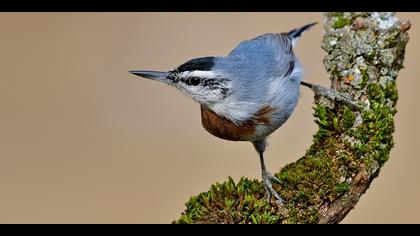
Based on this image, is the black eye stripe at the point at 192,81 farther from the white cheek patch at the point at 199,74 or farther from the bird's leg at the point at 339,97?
the bird's leg at the point at 339,97

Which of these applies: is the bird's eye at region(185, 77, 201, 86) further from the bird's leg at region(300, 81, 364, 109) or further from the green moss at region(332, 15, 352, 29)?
the green moss at region(332, 15, 352, 29)

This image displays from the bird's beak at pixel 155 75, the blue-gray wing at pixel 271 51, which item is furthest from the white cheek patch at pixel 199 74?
the blue-gray wing at pixel 271 51

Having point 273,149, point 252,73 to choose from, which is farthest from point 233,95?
point 273,149

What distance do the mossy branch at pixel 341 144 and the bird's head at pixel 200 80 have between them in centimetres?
71

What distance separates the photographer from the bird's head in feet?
12.8

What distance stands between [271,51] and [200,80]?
930 millimetres

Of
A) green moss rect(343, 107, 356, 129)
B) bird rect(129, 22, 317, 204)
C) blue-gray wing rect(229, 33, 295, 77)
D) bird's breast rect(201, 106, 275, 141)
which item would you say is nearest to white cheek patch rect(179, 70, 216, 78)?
bird rect(129, 22, 317, 204)

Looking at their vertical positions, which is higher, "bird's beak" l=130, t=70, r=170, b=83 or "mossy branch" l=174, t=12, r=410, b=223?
"bird's beak" l=130, t=70, r=170, b=83

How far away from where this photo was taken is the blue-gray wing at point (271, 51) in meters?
4.43

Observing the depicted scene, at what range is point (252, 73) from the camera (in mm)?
4164

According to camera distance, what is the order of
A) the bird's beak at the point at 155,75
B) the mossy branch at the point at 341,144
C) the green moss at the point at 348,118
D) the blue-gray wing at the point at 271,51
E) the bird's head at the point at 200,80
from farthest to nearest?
1. the blue-gray wing at the point at 271,51
2. the bird's beak at the point at 155,75
3. the bird's head at the point at 200,80
4. the green moss at the point at 348,118
5. the mossy branch at the point at 341,144

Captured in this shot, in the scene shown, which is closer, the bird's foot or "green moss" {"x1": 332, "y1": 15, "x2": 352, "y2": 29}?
the bird's foot
